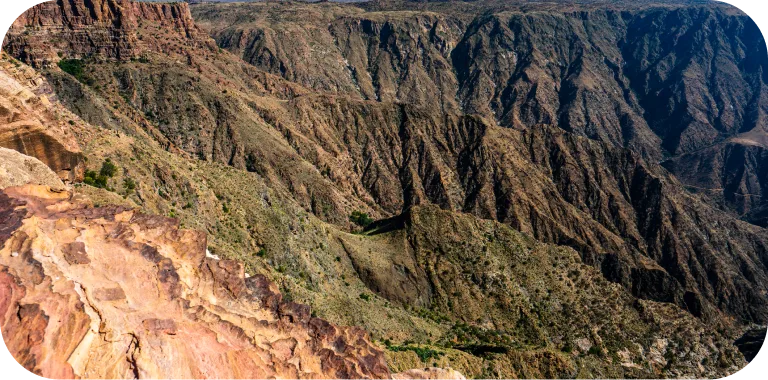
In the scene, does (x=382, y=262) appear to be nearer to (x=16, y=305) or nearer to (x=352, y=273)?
(x=352, y=273)

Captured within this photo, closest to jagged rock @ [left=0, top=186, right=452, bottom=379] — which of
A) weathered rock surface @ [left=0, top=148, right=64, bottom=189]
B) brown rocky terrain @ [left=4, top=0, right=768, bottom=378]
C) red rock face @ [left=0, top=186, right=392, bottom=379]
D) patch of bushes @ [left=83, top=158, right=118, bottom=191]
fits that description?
red rock face @ [left=0, top=186, right=392, bottom=379]

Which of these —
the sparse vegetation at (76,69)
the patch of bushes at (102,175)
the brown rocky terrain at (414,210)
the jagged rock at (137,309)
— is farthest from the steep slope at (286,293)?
the sparse vegetation at (76,69)

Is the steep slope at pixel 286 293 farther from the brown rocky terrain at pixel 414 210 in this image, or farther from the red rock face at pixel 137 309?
the brown rocky terrain at pixel 414 210

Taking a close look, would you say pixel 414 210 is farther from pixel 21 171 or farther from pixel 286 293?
pixel 21 171

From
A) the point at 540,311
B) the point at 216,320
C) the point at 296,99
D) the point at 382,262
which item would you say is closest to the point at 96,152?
the point at 216,320

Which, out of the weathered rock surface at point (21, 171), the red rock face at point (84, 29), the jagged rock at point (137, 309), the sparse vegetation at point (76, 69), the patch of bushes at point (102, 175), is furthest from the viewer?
the red rock face at point (84, 29)

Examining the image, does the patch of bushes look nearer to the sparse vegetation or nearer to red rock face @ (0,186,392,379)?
red rock face @ (0,186,392,379)
